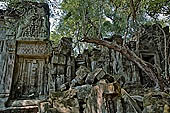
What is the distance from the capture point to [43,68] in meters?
7.90

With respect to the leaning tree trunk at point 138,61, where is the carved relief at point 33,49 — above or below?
above

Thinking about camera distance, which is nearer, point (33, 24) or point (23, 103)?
point (23, 103)

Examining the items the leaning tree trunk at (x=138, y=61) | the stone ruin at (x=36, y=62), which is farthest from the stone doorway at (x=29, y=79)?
the leaning tree trunk at (x=138, y=61)

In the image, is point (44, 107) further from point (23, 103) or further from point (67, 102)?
point (23, 103)

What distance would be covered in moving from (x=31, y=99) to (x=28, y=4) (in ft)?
13.2

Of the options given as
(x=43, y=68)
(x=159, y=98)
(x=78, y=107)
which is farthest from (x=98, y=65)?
(x=159, y=98)

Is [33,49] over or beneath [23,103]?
over

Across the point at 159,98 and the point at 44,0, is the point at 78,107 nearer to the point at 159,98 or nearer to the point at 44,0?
the point at 159,98

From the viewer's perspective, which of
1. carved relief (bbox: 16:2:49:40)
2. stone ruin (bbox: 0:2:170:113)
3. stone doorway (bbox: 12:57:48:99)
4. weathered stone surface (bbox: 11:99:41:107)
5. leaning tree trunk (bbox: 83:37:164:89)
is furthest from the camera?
carved relief (bbox: 16:2:49:40)

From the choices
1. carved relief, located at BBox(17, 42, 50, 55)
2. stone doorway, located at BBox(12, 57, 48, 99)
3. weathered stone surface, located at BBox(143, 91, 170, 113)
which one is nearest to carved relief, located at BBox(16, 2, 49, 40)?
carved relief, located at BBox(17, 42, 50, 55)

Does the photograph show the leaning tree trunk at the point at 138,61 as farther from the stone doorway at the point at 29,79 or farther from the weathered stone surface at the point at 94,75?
the stone doorway at the point at 29,79

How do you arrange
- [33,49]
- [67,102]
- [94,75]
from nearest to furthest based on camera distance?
[67,102] < [94,75] < [33,49]

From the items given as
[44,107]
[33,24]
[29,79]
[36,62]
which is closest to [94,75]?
[44,107]

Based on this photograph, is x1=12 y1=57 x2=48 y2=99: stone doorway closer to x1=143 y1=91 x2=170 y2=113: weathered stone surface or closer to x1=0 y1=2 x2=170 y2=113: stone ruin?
x1=0 y1=2 x2=170 y2=113: stone ruin
